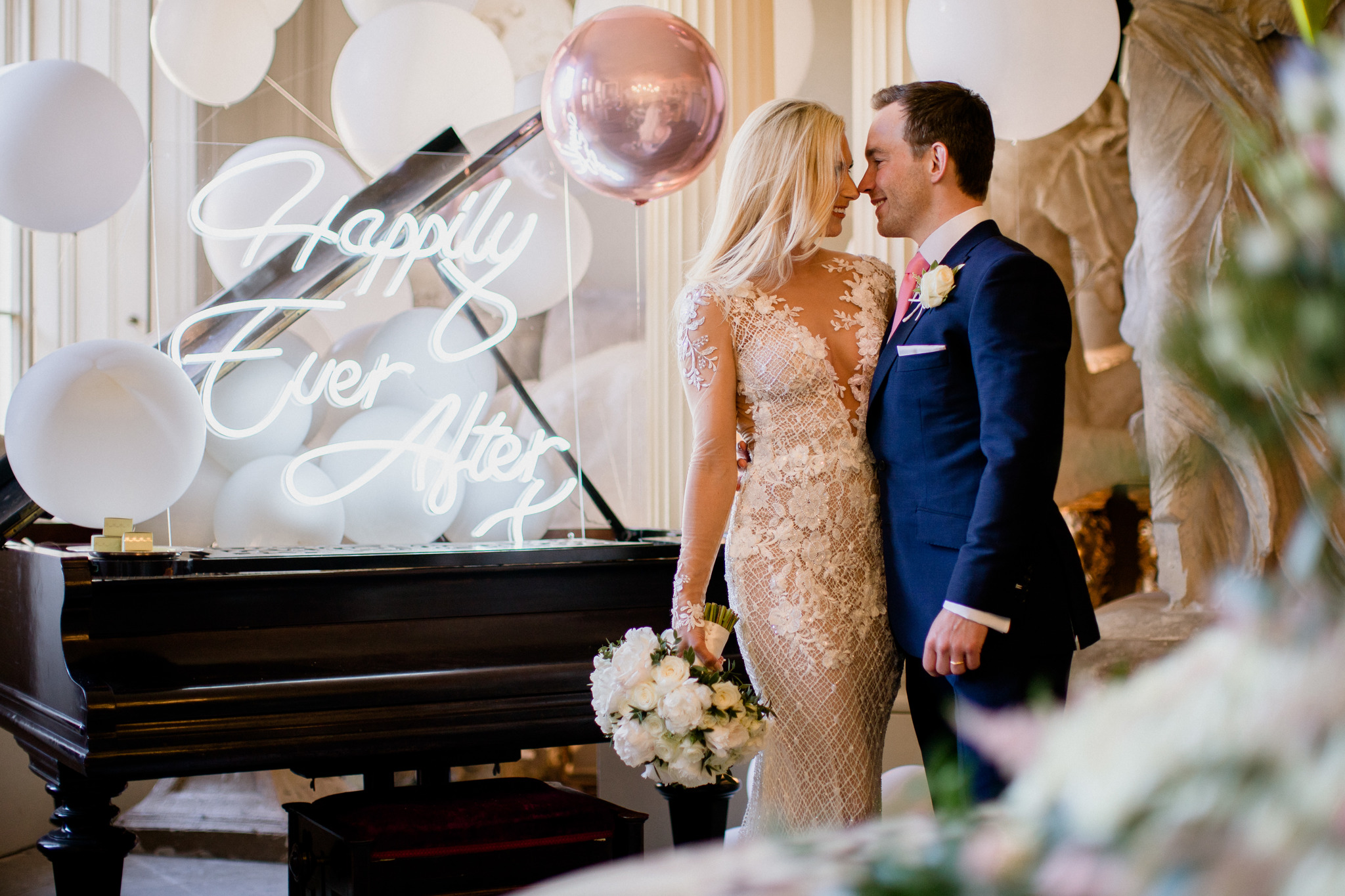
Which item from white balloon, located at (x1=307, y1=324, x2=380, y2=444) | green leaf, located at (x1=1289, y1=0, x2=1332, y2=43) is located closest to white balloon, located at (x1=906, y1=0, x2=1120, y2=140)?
white balloon, located at (x1=307, y1=324, x2=380, y2=444)

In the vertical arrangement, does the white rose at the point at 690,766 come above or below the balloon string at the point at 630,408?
below

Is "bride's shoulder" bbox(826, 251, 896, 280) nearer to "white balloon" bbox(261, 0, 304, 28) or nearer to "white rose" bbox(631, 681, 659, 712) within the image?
"white rose" bbox(631, 681, 659, 712)

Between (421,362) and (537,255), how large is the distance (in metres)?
0.44


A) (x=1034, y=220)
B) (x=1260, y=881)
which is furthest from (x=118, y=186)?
(x=1034, y=220)

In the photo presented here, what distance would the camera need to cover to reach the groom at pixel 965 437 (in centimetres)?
193

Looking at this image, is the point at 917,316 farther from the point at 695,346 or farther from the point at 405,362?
the point at 405,362

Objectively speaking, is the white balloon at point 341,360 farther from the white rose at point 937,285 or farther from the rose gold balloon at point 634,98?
the white rose at point 937,285

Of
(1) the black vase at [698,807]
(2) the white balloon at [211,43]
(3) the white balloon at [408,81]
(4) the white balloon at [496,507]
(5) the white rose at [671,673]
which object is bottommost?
(1) the black vase at [698,807]

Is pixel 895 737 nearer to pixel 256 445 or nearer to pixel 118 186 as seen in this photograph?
pixel 256 445

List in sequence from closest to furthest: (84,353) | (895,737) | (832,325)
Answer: (832,325) < (84,353) < (895,737)

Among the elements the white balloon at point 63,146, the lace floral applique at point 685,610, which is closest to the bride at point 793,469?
the lace floral applique at point 685,610

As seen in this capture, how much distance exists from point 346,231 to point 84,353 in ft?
2.31

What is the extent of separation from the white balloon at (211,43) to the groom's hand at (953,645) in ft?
12.1

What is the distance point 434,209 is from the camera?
314cm
